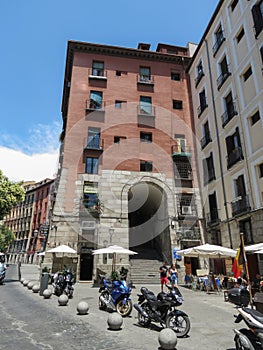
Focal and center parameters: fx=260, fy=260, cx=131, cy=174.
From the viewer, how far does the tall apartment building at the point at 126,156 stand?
67.5 ft

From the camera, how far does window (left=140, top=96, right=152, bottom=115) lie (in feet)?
82.1

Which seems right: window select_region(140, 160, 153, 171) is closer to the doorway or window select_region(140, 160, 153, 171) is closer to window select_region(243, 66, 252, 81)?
the doorway

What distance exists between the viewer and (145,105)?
82.8ft

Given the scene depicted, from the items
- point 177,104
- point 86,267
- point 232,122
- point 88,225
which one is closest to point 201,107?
point 177,104

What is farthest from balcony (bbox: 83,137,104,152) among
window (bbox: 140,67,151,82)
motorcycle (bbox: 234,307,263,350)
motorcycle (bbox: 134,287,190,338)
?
motorcycle (bbox: 234,307,263,350)

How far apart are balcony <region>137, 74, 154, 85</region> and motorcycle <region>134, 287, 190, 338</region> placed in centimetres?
2245

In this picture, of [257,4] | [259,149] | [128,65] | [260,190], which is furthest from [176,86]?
[260,190]

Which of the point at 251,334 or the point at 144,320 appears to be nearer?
the point at 251,334

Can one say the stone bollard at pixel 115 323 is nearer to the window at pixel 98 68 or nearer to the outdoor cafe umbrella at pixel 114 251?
the outdoor cafe umbrella at pixel 114 251

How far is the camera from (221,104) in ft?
68.8

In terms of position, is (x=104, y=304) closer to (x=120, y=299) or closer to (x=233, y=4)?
(x=120, y=299)

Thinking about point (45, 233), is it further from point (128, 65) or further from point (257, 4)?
point (257, 4)

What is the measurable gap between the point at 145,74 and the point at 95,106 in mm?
6746

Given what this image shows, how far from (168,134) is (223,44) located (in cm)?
865
